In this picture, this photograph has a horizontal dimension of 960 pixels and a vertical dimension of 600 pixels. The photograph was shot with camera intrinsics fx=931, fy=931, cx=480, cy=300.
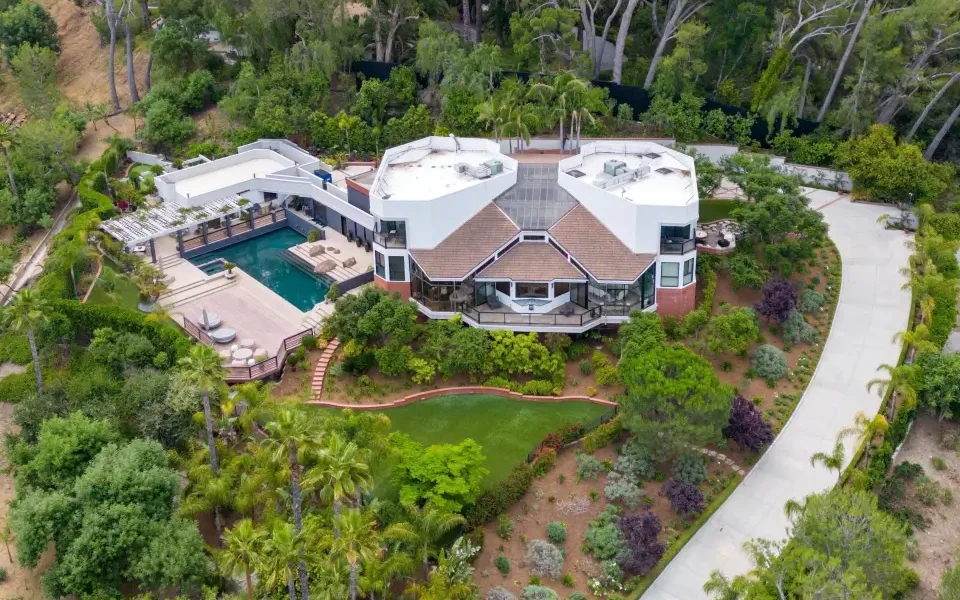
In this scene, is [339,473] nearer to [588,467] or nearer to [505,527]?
[505,527]

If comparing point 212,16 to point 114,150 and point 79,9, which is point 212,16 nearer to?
point 114,150

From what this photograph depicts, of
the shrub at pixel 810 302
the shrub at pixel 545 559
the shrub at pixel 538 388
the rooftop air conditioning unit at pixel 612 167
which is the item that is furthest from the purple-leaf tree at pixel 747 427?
the rooftop air conditioning unit at pixel 612 167

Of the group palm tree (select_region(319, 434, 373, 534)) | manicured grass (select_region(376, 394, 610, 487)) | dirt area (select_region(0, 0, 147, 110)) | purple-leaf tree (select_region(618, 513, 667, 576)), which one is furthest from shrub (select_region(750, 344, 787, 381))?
dirt area (select_region(0, 0, 147, 110))

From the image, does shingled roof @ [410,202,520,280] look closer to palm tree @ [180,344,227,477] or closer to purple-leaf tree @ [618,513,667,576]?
palm tree @ [180,344,227,477]

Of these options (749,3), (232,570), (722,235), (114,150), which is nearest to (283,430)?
(232,570)

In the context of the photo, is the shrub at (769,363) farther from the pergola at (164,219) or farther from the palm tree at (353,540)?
the pergola at (164,219)

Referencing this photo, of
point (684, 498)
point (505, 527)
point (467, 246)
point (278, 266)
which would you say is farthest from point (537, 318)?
point (278, 266)
